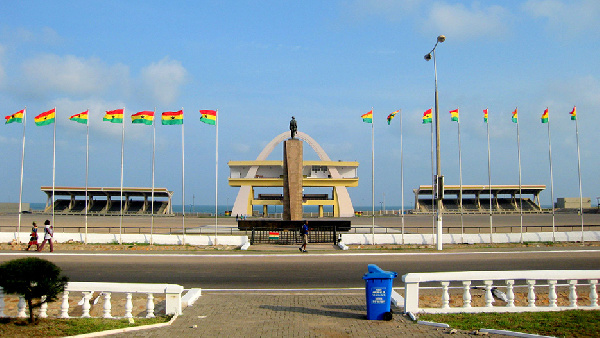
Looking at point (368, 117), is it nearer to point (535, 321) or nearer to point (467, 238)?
point (467, 238)

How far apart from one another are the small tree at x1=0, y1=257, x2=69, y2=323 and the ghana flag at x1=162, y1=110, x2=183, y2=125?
69.6ft

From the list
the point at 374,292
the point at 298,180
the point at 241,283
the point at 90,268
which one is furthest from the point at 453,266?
the point at 298,180

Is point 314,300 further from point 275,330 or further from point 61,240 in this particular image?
point 61,240

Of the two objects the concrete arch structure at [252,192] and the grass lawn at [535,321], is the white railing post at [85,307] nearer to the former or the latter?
the grass lawn at [535,321]

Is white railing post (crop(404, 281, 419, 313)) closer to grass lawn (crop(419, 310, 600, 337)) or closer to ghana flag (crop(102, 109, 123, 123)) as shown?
grass lawn (crop(419, 310, 600, 337))

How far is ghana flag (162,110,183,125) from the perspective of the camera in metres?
28.7

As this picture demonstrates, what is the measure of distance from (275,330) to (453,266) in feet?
37.4

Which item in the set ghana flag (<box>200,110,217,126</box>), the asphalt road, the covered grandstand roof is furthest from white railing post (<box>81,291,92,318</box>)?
the covered grandstand roof

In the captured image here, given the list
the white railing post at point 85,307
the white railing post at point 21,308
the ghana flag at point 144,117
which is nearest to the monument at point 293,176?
the ghana flag at point 144,117

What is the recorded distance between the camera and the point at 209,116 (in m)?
29.5

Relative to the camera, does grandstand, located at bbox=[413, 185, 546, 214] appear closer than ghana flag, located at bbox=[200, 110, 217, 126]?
No

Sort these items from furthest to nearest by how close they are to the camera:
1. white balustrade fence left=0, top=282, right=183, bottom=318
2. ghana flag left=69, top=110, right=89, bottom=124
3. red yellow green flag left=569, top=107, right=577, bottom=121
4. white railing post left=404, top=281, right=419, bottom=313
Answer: red yellow green flag left=569, top=107, right=577, bottom=121 → ghana flag left=69, top=110, right=89, bottom=124 → white railing post left=404, top=281, right=419, bottom=313 → white balustrade fence left=0, top=282, right=183, bottom=318

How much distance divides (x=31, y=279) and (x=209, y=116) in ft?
73.4

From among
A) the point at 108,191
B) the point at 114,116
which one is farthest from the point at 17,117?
the point at 108,191
